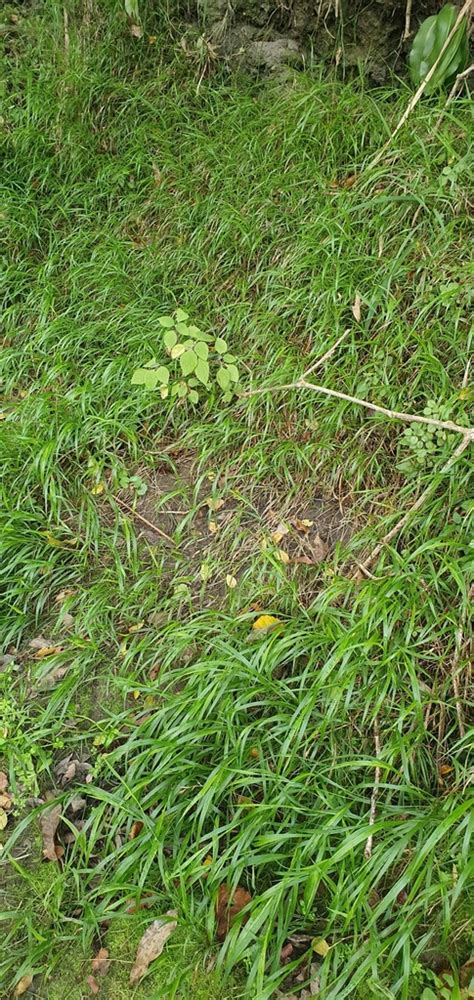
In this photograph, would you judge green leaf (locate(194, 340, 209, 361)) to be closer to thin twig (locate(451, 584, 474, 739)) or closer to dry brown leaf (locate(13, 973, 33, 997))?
thin twig (locate(451, 584, 474, 739))

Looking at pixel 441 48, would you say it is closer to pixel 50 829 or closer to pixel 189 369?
pixel 189 369

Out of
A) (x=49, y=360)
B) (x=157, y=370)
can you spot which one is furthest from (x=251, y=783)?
(x=49, y=360)

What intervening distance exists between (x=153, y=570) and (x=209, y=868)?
1.05m

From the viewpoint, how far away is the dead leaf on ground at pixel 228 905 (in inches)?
70.1

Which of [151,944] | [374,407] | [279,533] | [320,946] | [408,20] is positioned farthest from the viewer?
[408,20]

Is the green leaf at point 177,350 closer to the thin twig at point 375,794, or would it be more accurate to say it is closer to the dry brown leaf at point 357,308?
the dry brown leaf at point 357,308

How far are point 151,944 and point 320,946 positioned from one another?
1.46ft

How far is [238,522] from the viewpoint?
2562 millimetres

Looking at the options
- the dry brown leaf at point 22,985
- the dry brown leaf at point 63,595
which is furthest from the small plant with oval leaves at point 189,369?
the dry brown leaf at point 22,985

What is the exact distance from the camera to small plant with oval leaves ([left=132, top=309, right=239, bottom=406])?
8.63ft

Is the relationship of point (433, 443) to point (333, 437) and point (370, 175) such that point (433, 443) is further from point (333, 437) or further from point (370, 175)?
point (370, 175)

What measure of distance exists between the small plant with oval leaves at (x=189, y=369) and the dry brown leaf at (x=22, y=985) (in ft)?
6.31

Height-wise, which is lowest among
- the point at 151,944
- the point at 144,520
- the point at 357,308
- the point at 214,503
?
the point at 151,944

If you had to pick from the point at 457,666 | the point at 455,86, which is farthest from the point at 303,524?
the point at 455,86
